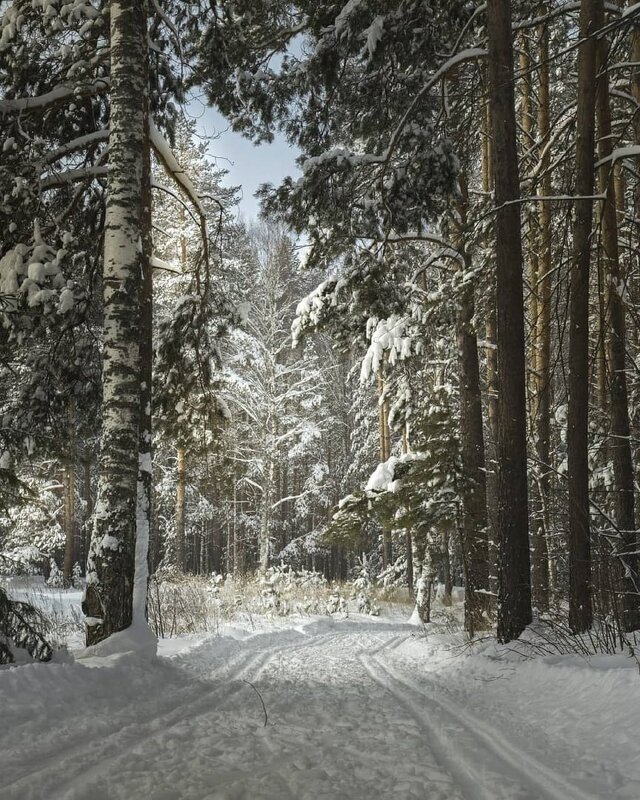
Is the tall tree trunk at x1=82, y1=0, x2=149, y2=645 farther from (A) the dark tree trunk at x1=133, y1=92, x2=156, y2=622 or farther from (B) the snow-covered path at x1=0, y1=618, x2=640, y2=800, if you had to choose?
(B) the snow-covered path at x1=0, y1=618, x2=640, y2=800

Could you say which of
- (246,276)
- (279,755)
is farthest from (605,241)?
(246,276)

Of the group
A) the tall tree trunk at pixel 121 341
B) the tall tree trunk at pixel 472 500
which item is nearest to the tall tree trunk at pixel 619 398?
the tall tree trunk at pixel 472 500

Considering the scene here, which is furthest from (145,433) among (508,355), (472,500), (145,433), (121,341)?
(472,500)

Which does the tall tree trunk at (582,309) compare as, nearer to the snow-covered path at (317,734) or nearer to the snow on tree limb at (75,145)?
the snow-covered path at (317,734)

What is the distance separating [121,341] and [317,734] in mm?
3989

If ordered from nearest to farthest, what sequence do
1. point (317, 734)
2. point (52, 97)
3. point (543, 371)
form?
1. point (317, 734)
2. point (52, 97)
3. point (543, 371)

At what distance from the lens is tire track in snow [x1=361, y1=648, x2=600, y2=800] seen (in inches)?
101

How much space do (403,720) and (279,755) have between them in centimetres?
118

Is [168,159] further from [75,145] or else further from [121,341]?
[121,341]

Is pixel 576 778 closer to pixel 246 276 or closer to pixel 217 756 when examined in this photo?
pixel 217 756

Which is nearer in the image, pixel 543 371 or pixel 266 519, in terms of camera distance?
pixel 543 371

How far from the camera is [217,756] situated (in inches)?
116

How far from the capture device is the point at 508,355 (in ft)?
21.0

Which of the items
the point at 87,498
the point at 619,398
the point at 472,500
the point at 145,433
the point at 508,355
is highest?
the point at 508,355
